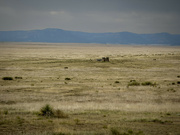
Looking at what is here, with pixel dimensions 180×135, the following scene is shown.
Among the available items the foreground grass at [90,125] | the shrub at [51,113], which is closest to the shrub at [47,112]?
the shrub at [51,113]

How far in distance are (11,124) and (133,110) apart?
927 centimetres

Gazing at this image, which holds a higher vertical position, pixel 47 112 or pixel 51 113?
pixel 47 112

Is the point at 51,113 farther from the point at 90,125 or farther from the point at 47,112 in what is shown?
the point at 90,125

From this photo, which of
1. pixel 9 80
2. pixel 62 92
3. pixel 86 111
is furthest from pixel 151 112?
pixel 9 80

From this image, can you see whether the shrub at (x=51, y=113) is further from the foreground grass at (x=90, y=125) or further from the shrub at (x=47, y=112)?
the foreground grass at (x=90, y=125)

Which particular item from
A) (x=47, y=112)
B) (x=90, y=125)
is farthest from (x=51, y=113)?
(x=90, y=125)

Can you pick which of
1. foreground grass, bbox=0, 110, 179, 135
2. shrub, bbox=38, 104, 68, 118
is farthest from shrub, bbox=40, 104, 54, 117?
foreground grass, bbox=0, 110, 179, 135

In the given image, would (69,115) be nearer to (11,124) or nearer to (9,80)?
(11,124)

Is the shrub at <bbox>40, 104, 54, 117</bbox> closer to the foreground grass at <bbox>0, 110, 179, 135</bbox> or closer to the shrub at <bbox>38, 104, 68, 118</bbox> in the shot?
the shrub at <bbox>38, 104, 68, 118</bbox>

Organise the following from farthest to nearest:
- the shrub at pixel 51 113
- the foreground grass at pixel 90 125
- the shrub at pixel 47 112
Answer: the shrub at pixel 47 112
the shrub at pixel 51 113
the foreground grass at pixel 90 125

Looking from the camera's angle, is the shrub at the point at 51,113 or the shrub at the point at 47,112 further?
the shrub at the point at 47,112

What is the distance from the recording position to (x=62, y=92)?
2791 cm

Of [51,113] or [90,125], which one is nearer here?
[90,125]

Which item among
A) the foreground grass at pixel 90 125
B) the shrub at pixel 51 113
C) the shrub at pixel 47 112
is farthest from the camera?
the shrub at pixel 47 112
